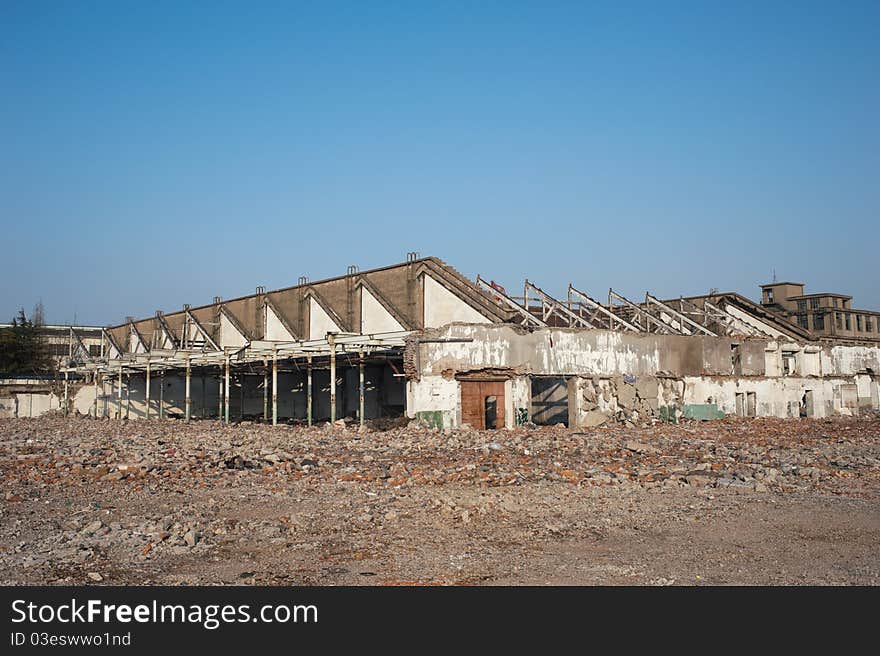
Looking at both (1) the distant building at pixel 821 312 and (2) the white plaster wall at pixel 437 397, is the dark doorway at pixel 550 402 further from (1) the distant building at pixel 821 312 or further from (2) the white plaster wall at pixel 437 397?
(1) the distant building at pixel 821 312

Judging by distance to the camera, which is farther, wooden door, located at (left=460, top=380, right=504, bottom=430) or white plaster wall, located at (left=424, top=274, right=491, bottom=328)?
white plaster wall, located at (left=424, top=274, right=491, bottom=328)

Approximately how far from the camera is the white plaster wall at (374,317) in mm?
32844

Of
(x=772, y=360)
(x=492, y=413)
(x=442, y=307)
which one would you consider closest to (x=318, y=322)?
(x=442, y=307)

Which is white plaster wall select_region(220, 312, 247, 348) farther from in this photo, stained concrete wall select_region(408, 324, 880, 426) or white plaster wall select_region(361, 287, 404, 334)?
stained concrete wall select_region(408, 324, 880, 426)

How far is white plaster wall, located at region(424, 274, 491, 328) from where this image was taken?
28862mm

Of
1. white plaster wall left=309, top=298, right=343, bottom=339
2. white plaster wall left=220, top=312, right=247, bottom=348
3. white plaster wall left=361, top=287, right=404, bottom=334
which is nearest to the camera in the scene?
white plaster wall left=361, top=287, right=404, bottom=334

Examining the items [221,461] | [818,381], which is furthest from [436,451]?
[818,381]

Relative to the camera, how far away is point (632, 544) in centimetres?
838

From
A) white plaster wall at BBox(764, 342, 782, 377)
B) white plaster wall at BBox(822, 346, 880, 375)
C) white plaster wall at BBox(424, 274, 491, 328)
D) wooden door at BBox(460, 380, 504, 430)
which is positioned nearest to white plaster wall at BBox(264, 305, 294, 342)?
white plaster wall at BBox(424, 274, 491, 328)

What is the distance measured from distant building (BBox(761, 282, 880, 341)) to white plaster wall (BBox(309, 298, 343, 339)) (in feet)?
81.0

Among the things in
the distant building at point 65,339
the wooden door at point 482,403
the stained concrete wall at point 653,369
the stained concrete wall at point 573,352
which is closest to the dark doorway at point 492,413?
the wooden door at point 482,403

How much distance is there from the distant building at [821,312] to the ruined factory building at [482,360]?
0.19 metres
